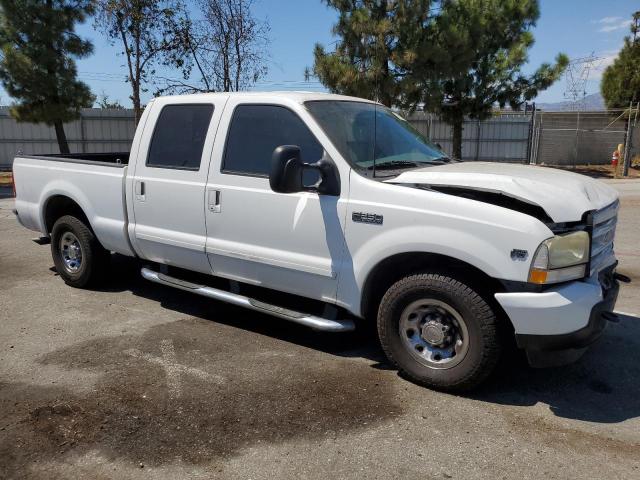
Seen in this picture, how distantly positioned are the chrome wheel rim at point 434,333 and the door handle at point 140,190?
2.72 meters

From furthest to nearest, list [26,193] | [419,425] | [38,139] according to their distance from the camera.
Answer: [38,139] < [26,193] < [419,425]

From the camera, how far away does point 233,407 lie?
151 inches

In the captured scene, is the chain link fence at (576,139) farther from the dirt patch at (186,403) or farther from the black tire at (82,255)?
the dirt patch at (186,403)

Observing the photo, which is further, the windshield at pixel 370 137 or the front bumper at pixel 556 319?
the windshield at pixel 370 137

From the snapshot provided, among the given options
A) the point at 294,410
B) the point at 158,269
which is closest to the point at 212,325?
the point at 158,269

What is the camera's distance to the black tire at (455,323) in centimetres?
374

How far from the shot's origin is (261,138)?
4738mm

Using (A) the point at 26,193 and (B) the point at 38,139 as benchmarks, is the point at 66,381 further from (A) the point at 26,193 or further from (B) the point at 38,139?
(B) the point at 38,139

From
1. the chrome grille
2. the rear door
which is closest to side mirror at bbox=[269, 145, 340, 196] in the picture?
the rear door

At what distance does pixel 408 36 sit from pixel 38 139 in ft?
46.5

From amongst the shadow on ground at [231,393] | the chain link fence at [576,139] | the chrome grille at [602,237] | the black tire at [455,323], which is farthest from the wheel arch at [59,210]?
the chain link fence at [576,139]

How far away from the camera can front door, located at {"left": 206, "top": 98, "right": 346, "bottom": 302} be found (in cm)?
432

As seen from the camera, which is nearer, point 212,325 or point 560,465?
point 560,465

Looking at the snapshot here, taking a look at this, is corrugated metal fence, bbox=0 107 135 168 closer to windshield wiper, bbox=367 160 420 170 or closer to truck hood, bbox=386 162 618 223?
windshield wiper, bbox=367 160 420 170
